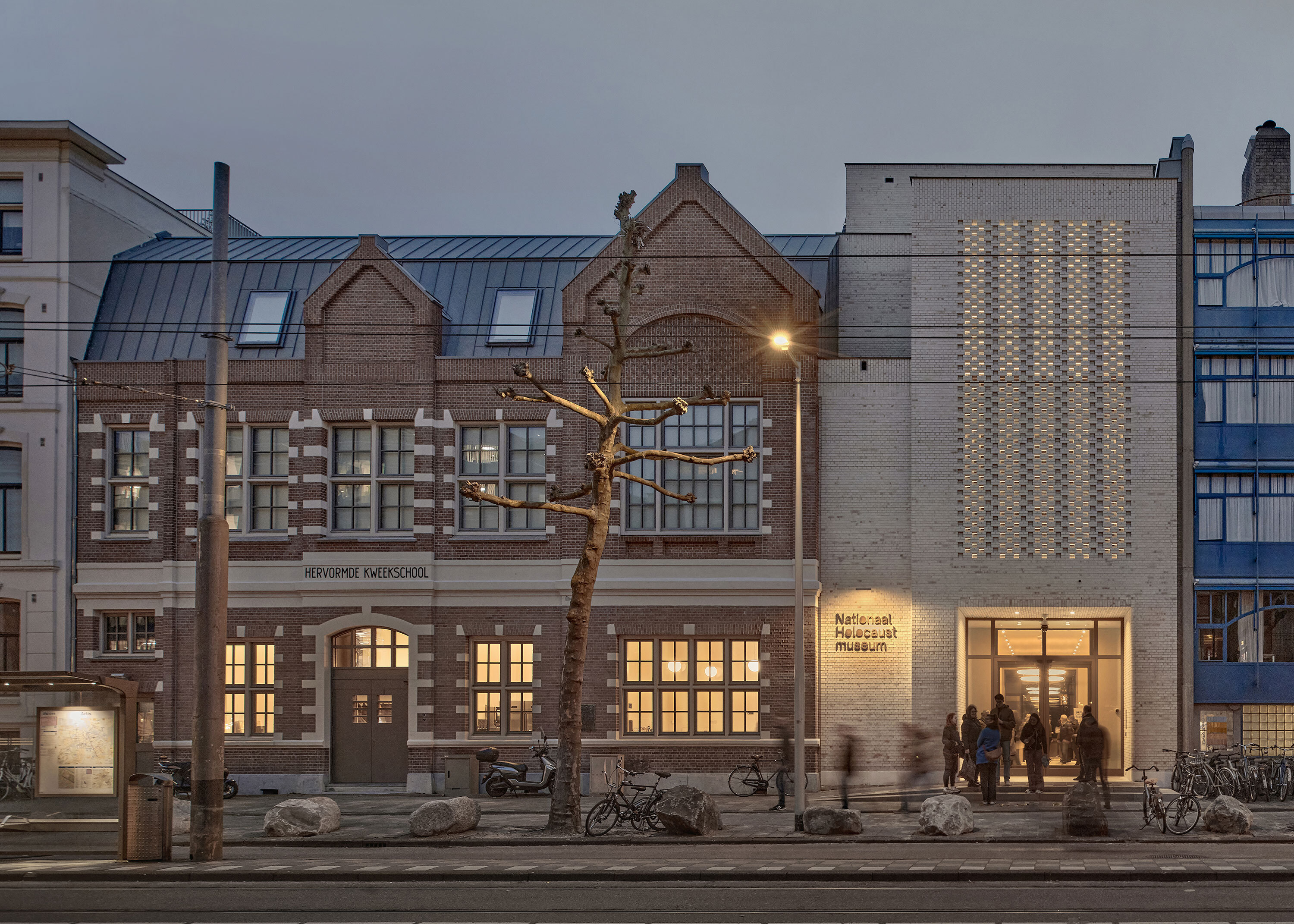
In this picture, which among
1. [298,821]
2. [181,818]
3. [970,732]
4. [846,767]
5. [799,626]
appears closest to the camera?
[298,821]

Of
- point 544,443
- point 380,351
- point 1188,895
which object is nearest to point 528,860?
point 1188,895

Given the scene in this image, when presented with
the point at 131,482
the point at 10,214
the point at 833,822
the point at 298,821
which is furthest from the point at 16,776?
the point at 10,214

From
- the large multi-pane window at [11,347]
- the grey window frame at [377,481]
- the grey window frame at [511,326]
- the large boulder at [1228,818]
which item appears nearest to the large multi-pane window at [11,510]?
the large multi-pane window at [11,347]

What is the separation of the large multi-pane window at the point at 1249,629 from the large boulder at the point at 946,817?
10.2m

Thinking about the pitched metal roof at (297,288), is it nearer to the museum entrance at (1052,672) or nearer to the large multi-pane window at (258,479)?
the large multi-pane window at (258,479)

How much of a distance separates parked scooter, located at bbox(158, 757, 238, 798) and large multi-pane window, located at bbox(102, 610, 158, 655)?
262cm

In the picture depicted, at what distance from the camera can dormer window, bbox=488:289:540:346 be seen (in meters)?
29.5

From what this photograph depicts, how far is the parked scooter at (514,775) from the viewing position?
2664cm

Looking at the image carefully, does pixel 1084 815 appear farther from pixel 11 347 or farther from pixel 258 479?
pixel 11 347

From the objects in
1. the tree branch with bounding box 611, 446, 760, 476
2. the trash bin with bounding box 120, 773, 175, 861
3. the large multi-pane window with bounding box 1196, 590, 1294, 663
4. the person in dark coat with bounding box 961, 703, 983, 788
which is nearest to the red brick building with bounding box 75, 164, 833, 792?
the person in dark coat with bounding box 961, 703, 983, 788

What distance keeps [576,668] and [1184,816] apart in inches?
398

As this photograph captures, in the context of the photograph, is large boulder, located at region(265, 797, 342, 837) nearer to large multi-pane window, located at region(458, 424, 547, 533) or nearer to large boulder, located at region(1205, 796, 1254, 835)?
large multi-pane window, located at region(458, 424, 547, 533)

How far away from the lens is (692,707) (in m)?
28.0

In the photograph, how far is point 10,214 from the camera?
29.8m
